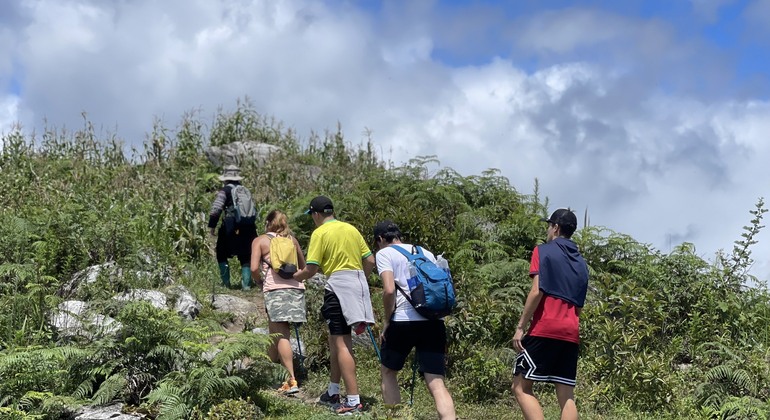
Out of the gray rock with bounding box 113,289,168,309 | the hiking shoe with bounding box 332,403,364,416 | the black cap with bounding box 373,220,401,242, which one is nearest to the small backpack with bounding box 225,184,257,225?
the gray rock with bounding box 113,289,168,309

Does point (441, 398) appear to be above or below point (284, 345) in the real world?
below

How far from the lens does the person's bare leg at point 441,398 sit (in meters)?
6.93

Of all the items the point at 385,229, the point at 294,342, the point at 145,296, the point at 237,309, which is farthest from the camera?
the point at 237,309

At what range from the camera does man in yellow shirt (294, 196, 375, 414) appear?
8086mm

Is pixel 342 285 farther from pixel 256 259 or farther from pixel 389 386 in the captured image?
pixel 256 259

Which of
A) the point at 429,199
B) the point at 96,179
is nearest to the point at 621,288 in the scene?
the point at 429,199

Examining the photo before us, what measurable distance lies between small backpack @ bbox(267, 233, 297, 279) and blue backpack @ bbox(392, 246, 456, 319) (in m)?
2.05

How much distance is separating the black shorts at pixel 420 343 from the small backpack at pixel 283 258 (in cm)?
199

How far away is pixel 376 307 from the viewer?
1149 cm

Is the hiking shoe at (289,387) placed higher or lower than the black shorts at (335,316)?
lower

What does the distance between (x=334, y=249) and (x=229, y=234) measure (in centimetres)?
484

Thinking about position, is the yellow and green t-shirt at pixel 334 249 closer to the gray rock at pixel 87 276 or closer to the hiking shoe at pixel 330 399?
the hiking shoe at pixel 330 399

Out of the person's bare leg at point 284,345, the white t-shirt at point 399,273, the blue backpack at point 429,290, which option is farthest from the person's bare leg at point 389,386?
the person's bare leg at point 284,345

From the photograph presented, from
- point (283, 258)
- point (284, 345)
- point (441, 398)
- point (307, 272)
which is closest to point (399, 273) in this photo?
point (441, 398)
